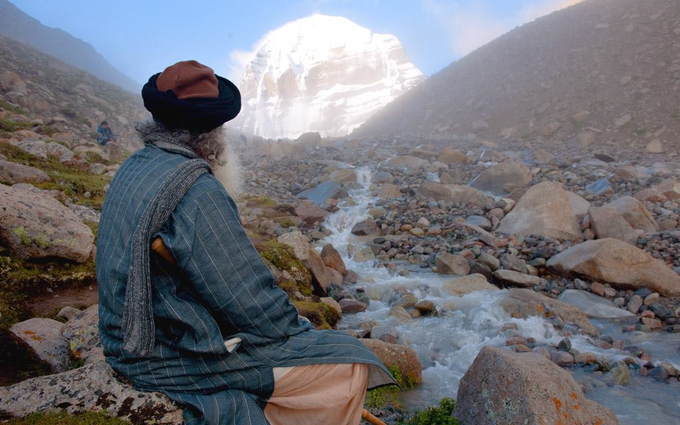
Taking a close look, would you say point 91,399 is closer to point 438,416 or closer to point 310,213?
point 438,416

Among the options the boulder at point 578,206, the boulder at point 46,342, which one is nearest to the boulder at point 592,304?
the boulder at point 578,206

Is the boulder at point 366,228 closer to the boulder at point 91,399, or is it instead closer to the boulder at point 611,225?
the boulder at point 611,225

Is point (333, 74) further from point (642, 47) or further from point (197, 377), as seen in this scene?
point (197, 377)

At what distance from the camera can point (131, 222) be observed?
1.83 metres

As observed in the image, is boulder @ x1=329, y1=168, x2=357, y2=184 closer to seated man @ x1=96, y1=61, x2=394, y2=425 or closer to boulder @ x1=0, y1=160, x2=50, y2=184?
boulder @ x1=0, y1=160, x2=50, y2=184

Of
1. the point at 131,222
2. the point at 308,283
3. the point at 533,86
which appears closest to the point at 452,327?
the point at 308,283

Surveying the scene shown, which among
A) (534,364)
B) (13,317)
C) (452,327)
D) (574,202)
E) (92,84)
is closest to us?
(534,364)

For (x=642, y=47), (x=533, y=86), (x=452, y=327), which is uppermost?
(x=642, y=47)

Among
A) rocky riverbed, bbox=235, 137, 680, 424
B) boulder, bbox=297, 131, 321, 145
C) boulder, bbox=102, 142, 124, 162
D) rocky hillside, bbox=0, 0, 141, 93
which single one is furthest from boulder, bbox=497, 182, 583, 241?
rocky hillside, bbox=0, 0, 141, 93

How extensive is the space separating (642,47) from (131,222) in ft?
105

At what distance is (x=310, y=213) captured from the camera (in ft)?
39.0

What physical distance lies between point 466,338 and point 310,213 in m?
6.83

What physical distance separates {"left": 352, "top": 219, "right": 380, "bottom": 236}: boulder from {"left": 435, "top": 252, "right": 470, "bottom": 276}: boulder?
9.77 ft

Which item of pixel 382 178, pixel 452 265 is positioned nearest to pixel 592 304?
pixel 452 265
